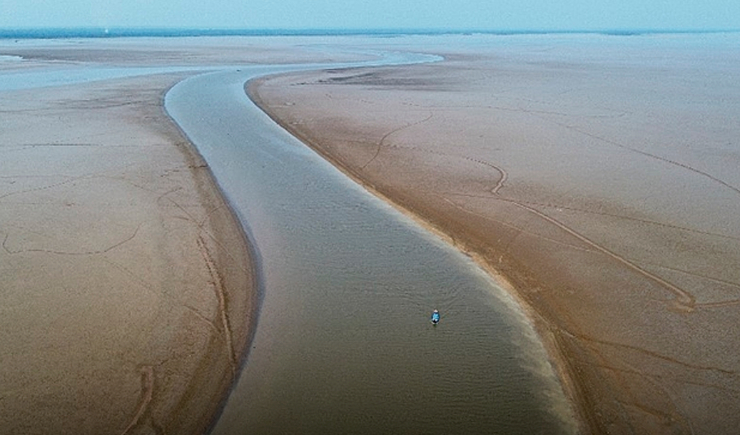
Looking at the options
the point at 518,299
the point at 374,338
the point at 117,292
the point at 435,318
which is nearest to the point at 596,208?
the point at 518,299

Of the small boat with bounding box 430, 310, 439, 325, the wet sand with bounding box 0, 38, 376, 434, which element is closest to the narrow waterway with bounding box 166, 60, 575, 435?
the small boat with bounding box 430, 310, 439, 325

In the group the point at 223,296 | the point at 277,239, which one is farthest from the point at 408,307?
the point at 277,239

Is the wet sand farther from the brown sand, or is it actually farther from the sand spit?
the brown sand

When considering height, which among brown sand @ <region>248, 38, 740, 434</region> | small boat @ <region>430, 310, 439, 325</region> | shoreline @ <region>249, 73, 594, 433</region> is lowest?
small boat @ <region>430, 310, 439, 325</region>

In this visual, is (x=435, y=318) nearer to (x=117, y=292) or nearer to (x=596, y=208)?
(x=117, y=292)

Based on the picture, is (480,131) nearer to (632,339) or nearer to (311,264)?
(311,264)

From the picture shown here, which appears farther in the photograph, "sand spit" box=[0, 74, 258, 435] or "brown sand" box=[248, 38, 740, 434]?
"brown sand" box=[248, 38, 740, 434]

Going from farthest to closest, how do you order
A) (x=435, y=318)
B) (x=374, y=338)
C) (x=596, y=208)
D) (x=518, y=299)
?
(x=596, y=208), (x=518, y=299), (x=435, y=318), (x=374, y=338)
